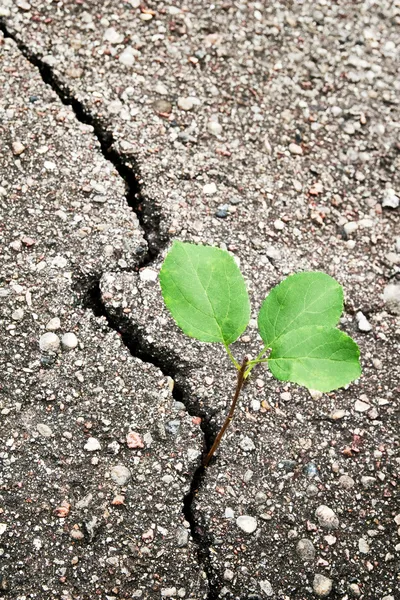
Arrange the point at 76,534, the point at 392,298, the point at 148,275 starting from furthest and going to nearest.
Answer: the point at 392,298
the point at 148,275
the point at 76,534

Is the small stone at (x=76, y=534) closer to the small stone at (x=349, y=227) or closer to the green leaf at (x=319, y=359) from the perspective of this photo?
the green leaf at (x=319, y=359)

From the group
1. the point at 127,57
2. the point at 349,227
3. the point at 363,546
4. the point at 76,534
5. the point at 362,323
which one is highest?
the point at 127,57

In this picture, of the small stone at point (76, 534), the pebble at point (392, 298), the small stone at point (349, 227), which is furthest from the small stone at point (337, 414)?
the small stone at point (76, 534)

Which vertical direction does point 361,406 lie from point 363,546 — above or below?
above

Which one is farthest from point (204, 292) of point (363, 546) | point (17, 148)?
point (17, 148)

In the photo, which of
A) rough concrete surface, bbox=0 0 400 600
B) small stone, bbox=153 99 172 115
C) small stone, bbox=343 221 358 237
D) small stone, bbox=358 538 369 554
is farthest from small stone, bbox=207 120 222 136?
small stone, bbox=358 538 369 554

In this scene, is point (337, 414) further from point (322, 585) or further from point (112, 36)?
point (112, 36)
